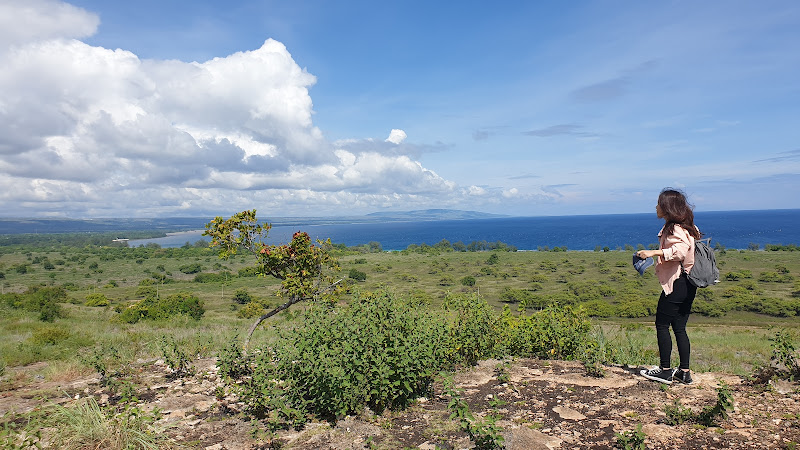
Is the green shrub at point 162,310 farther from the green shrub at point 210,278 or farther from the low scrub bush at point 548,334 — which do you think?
the green shrub at point 210,278

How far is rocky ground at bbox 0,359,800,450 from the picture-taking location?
379 cm

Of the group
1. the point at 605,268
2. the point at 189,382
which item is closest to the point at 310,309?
the point at 189,382

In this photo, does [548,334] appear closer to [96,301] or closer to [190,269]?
[96,301]

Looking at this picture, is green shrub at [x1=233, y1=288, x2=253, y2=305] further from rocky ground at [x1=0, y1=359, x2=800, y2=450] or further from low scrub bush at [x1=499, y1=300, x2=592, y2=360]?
low scrub bush at [x1=499, y1=300, x2=592, y2=360]

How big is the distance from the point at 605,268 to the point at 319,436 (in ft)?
164

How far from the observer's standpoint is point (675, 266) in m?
4.74

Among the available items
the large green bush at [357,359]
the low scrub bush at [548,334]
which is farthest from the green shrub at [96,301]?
the low scrub bush at [548,334]

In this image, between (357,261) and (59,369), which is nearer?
(59,369)

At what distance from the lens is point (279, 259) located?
7.44 m

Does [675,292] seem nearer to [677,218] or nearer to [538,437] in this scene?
[677,218]

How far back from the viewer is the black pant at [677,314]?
468 centimetres

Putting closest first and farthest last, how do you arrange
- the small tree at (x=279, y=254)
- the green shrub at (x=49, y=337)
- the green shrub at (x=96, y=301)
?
the small tree at (x=279, y=254)
the green shrub at (x=49, y=337)
the green shrub at (x=96, y=301)

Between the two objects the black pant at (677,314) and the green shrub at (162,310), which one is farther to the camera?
the green shrub at (162,310)

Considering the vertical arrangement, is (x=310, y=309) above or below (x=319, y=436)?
above
